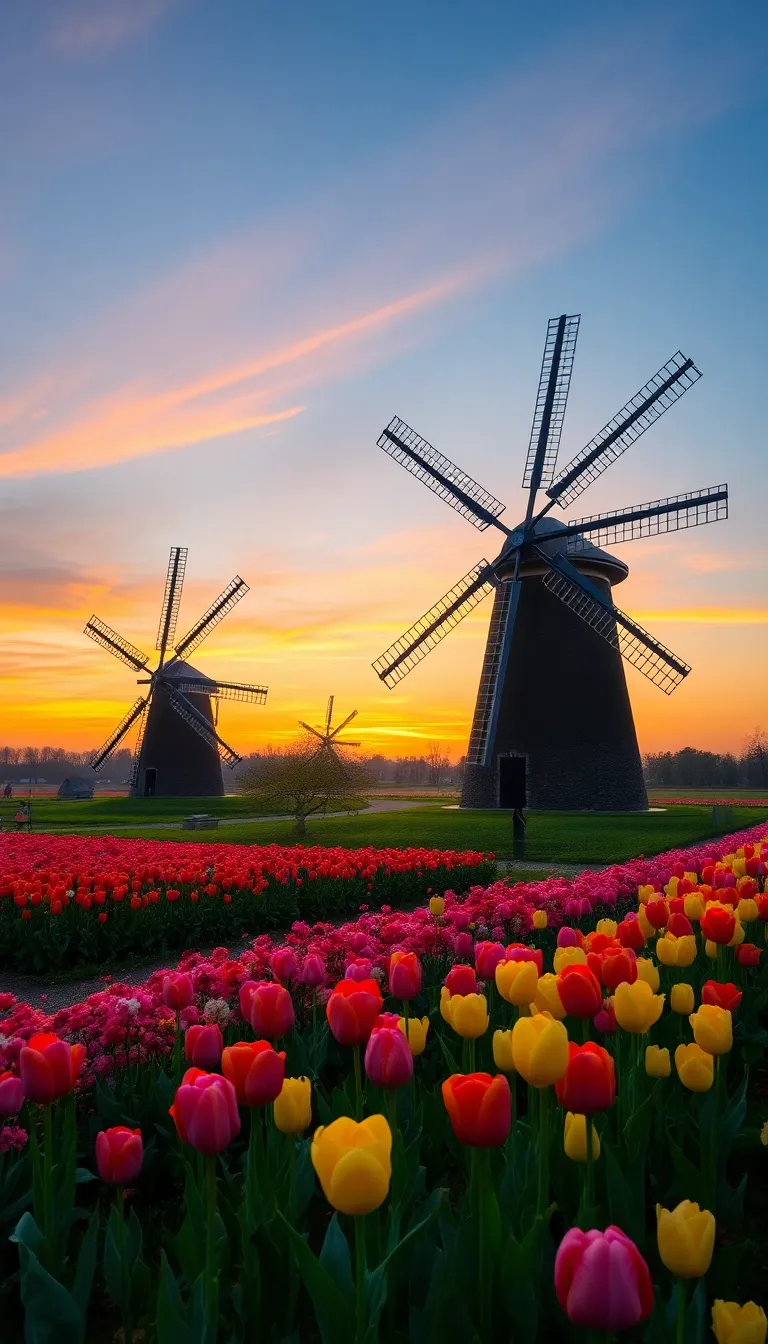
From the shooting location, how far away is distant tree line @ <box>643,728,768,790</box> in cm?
9475

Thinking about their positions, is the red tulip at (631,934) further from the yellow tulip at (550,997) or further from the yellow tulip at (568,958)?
the yellow tulip at (550,997)

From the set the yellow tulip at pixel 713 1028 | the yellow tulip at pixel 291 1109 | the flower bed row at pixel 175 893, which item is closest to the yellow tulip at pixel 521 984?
the yellow tulip at pixel 713 1028

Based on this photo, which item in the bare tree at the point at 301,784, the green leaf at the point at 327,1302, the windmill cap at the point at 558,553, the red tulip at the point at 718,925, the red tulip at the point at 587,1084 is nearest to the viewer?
the green leaf at the point at 327,1302

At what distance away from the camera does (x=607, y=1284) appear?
147 cm

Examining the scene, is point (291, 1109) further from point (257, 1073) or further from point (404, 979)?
point (404, 979)

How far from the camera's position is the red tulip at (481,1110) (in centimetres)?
196

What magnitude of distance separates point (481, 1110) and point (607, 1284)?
0.53 m

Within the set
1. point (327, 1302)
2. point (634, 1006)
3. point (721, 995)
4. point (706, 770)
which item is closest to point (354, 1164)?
point (327, 1302)

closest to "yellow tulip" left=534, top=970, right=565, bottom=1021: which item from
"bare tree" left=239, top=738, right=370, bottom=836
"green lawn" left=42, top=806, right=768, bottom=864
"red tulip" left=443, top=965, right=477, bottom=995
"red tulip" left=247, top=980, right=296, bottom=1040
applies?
"red tulip" left=443, top=965, right=477, bottom=995

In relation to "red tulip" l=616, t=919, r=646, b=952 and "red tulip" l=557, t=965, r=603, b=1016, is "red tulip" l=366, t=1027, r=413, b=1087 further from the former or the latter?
"red tulip" l=616, t=919, r=646, b=952

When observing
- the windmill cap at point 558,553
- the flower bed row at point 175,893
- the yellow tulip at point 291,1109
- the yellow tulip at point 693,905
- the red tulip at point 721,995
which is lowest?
the flower bed row at point 175,893

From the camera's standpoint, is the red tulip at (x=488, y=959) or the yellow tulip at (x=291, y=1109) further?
the red tulip at (x=488, y=959)

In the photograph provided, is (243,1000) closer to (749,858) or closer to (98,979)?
(749,858)

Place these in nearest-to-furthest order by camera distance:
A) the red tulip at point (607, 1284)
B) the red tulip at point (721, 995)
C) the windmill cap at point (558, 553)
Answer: the red tulip at point (607, 1284) < the red tulip at point (721, 995) < the windmill cap at point (558, 553)
